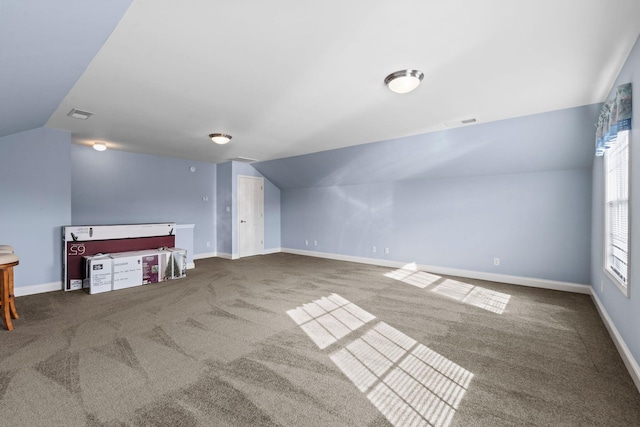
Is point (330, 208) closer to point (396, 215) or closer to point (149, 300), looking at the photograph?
point (396, 215)

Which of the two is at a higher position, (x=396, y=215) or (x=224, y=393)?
(x=396, y=215)

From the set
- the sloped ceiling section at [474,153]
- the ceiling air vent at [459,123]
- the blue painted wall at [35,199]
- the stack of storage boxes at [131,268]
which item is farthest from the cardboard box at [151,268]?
the ceiling air vent at [459,123]

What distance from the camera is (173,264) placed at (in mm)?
5215

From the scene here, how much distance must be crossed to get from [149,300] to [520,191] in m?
6.06

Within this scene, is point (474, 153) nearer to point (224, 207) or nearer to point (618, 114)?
point (618, 114)

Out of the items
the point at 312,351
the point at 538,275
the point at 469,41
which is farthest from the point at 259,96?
the point at 538,275

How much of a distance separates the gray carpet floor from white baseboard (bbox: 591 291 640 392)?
0.06 m

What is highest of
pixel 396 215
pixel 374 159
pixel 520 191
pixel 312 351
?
pixel 374 159

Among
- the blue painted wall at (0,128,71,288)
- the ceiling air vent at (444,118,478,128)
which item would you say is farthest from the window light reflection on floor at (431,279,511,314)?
the blue painted wall at (0,128,71,288)

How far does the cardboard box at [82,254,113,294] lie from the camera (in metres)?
4.36

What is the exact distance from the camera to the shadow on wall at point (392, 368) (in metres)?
1.84

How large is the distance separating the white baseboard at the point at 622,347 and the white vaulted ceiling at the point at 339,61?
2.42 m

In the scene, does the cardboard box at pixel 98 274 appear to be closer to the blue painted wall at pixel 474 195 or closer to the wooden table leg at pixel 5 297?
the wooden table leg at pixel 5 297

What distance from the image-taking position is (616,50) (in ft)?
7.57
